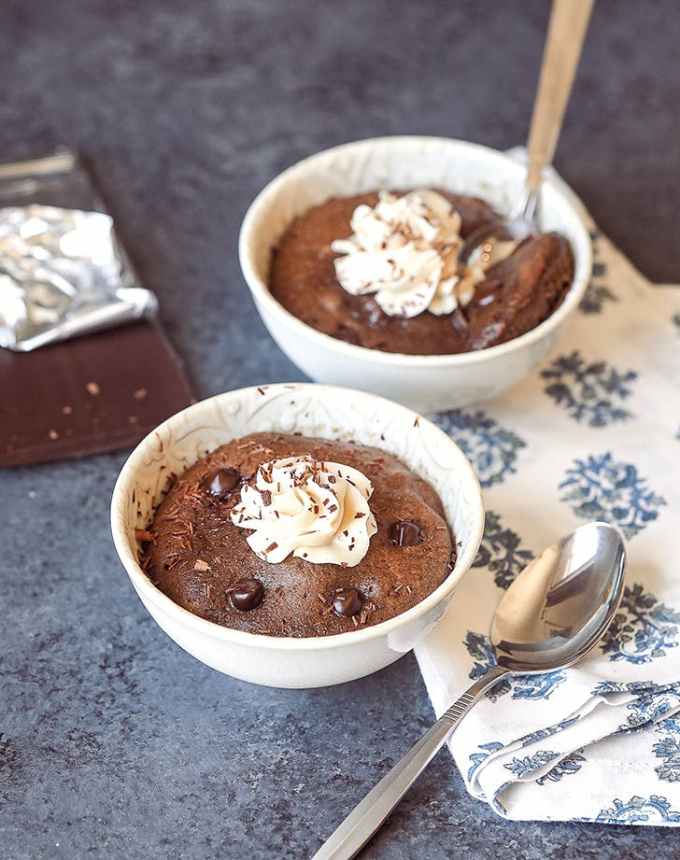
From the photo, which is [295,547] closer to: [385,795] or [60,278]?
[385,795]

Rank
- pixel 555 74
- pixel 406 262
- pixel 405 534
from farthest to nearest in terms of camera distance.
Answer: pixel 555 74, pixel 406 262, pixel 405 534

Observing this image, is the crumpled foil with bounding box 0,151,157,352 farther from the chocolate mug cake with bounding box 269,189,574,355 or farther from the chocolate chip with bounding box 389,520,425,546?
the chocolate chip with bounding box 389,520,425,546

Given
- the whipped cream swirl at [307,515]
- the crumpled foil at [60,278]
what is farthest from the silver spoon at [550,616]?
the crumpled foil at [60,278]

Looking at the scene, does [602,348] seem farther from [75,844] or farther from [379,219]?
[75,844]

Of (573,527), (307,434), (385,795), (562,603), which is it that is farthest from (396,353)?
(385,795)

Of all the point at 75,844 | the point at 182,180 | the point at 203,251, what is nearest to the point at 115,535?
the point at 75,844
